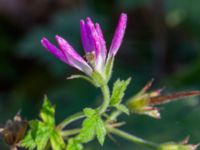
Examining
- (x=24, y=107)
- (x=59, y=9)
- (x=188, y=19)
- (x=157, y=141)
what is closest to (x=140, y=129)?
(x=157, y=141)

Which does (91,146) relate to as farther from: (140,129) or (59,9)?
(59,9)

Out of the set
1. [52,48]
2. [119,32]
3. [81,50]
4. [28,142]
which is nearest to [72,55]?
[52,48]

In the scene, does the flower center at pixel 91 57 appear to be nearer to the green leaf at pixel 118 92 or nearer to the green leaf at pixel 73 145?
the green leaf at pixel 118 92

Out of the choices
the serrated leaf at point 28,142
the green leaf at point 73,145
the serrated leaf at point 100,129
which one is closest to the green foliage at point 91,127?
the serrated leaf at point 100,129

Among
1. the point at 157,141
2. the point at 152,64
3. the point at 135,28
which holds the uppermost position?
the point at 135,28

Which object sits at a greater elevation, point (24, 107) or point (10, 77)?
point (10, 77)

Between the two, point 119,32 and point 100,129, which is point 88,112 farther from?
point 119,32

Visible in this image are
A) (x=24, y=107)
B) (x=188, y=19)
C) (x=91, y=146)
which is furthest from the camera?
(x=188, y=19)
